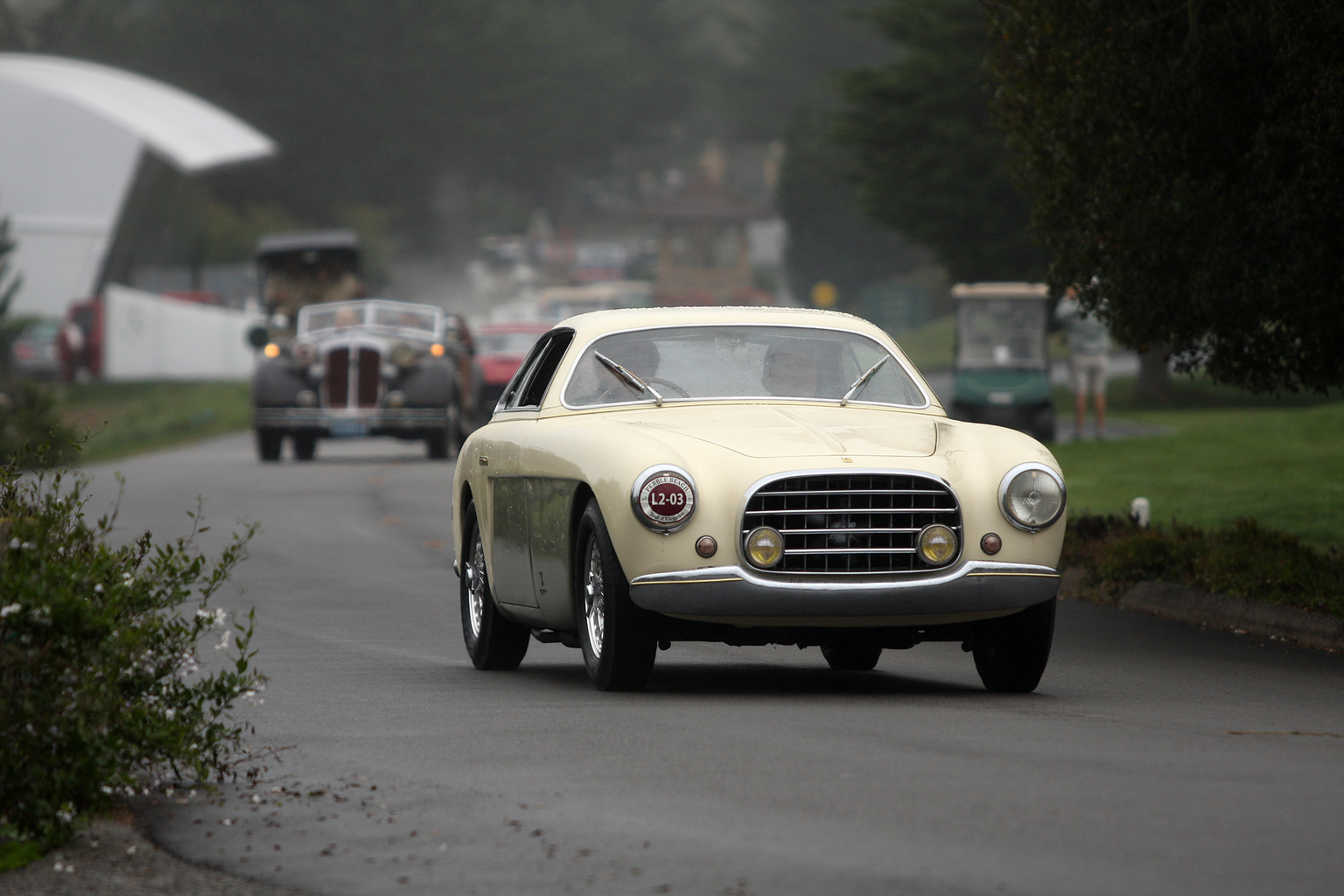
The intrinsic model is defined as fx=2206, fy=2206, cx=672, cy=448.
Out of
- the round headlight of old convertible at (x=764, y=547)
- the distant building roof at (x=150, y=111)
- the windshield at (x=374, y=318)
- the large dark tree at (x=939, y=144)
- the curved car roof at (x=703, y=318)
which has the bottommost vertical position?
the round headlight of old convertible at (x=764, y=547)

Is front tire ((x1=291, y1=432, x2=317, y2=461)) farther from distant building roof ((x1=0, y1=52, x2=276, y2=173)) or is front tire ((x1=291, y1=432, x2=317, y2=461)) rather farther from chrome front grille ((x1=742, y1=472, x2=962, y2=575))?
distant building roof ((x1=0, y1=52, x2=276, y2=173))

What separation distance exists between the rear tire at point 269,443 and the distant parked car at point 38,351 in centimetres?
3746

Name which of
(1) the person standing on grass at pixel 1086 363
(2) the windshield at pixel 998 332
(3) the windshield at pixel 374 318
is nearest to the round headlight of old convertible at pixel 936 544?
(3) the windshield at pixel 374 318

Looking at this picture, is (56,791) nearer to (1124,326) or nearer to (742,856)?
(742,856)

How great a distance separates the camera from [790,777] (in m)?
6.59

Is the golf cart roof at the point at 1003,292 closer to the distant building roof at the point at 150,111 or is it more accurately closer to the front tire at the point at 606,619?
the front tire at the point at 606,619

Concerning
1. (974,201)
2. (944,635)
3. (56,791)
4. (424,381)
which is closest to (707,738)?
(944,635)

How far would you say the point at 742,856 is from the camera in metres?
5.52

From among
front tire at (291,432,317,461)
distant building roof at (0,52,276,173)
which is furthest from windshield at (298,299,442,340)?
distant building roof at (0,52,276,173)

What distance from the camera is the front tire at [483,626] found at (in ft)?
32.9

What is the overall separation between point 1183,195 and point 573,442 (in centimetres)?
494

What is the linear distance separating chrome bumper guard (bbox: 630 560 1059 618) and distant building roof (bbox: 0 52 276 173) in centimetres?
7050

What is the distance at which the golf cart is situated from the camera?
113 feet

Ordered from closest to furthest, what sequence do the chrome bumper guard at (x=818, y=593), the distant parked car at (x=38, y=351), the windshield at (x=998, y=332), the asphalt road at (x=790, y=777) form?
the asphalt road at (x=790, y=777), the chrome bumper guard at (x=818, y=593), the windshield at (x=998, y=332), the distant parked car at (x=38, y=351)
